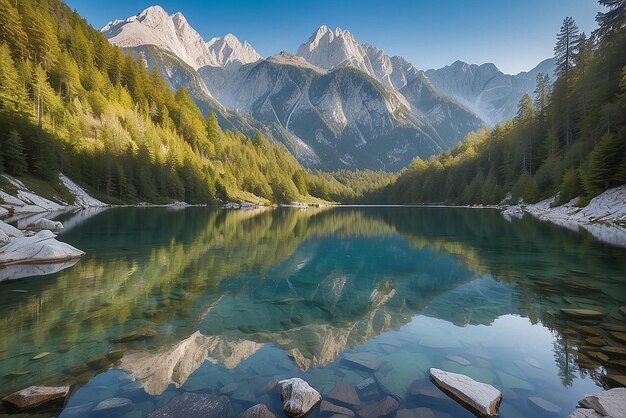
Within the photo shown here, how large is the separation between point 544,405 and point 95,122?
382 ft

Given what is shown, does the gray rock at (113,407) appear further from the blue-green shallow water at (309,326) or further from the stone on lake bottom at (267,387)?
the stone on lake bottom at (267,387)

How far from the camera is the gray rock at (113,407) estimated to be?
669 centimetres

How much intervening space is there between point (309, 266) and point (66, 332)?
15.2 m

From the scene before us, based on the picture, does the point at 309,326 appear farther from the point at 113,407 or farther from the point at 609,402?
the point at 609,402

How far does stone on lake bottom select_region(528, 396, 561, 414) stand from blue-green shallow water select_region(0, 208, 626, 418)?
0.14 metres

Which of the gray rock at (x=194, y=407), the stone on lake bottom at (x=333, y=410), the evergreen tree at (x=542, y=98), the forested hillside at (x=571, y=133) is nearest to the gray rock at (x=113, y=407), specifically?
the gray rock at (x=194, y=407)

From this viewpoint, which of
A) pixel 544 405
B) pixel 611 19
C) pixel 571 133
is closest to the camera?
pixel 544 405

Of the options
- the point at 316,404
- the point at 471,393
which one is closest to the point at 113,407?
the point at 316,404

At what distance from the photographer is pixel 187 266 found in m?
22.2

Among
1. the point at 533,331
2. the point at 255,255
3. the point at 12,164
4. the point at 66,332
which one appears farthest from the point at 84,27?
the point at 533,331

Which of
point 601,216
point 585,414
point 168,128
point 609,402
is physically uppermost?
point 168,128

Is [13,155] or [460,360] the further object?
[13,155]

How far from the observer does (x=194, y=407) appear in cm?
685

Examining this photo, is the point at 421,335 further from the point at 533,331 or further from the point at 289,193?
the point at 289,193
